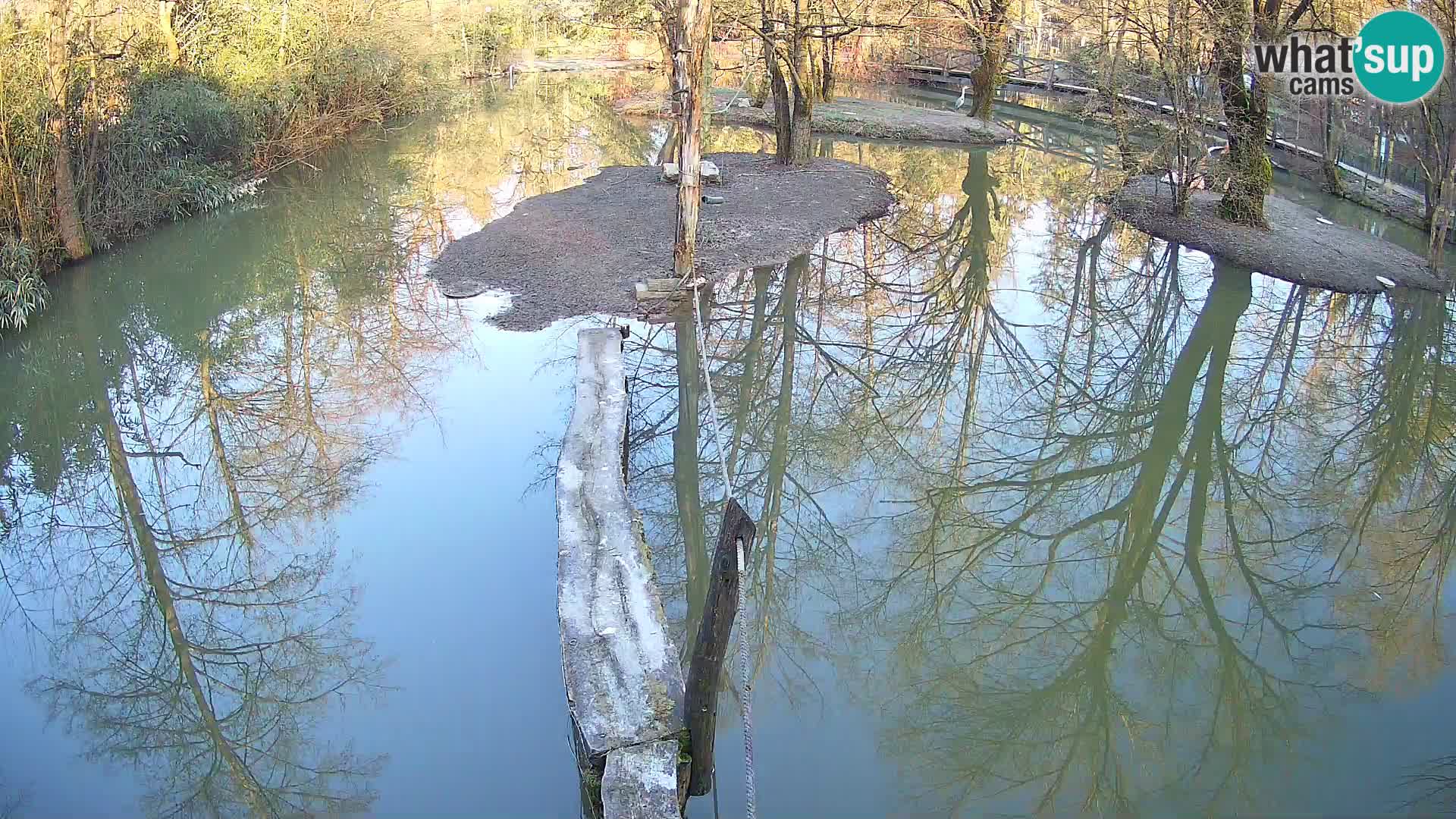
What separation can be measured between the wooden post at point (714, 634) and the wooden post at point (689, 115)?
6150 mm

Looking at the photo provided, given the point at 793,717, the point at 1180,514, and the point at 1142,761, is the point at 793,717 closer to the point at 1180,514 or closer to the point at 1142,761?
the point at 1142,761

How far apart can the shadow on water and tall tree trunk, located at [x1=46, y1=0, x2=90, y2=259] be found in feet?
21.8

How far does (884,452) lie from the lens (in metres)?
7.11

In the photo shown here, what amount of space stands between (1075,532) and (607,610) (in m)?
3.16

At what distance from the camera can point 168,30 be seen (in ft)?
46.5

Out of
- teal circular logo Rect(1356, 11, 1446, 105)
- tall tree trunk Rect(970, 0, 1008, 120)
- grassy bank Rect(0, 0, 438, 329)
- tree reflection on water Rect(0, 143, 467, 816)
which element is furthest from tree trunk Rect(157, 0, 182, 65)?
teal circular logo Rect(1356, 11, 1446, 105)

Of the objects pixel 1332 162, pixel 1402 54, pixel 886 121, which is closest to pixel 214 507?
pixel 1402 54

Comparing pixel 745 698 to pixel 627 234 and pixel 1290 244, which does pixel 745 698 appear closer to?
pixel 627 234

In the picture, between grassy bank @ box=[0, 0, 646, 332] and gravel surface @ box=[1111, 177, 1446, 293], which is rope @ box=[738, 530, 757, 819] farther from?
gravel surface @ box=[1111, 177, 1446, 293]

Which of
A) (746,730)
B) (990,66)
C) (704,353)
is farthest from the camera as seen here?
(990,66)

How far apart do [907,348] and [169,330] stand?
6.90m

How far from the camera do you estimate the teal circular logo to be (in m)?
10.6

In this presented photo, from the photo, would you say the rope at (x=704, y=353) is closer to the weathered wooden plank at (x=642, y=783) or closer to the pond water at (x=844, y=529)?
the pond water at (x=844, y=529)

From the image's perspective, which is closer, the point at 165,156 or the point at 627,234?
the point at 627,234
